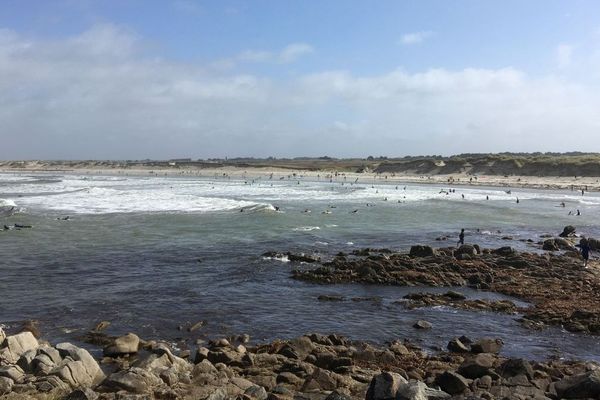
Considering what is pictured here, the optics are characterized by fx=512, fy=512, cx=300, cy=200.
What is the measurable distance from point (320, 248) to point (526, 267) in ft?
29.0

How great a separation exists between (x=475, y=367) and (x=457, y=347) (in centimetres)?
172

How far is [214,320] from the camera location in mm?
13305

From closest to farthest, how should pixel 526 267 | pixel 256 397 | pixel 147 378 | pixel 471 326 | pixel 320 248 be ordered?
pixel 256 397, pixel 147 378, pixel 471 326, pixel 526 267, pixel 320 248

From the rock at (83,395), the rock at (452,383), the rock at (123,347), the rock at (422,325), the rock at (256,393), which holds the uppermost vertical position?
the rock at (83,395)

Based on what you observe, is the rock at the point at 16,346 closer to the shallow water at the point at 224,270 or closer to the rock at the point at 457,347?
the shallow water at the point at 224,270

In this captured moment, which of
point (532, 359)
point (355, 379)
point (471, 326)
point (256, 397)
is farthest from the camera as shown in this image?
point (471, 326)

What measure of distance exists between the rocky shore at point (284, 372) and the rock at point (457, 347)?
0.07 feet

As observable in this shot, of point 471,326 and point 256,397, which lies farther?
point 471,326

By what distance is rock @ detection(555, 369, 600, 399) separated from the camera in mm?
7633

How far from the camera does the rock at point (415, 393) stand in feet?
23.0

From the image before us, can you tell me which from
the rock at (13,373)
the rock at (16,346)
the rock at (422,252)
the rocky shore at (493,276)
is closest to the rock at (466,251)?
the rocky shore at (493,276)

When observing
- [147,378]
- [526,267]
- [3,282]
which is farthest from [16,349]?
[526,267]

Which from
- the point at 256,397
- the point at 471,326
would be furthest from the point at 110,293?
the point at 471,326

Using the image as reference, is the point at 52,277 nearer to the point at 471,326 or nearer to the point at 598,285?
the point at 471,326
